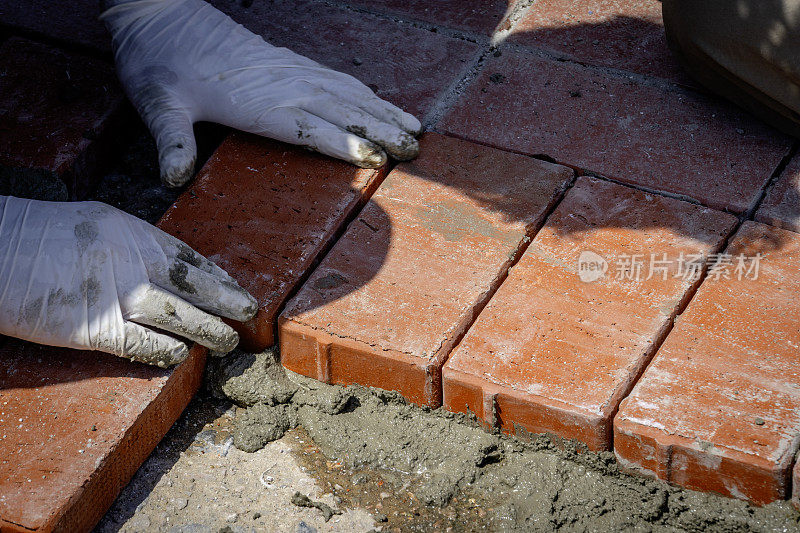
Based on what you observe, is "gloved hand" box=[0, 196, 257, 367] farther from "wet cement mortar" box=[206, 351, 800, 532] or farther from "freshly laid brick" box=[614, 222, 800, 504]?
"freshly laid brick" box=[614, 222, 800, 504]

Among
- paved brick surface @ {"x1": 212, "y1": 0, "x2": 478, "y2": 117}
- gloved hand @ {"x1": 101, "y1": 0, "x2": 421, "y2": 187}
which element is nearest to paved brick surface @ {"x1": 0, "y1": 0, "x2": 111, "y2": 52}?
gloved hand @ {"x1": 101, "y1": 0, "x2": 421, "y2": 187}

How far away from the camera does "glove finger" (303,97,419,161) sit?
294 centimetres

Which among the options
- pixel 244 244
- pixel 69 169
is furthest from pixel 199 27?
pixel 244 244

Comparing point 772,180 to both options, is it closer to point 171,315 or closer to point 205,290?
point 205,290

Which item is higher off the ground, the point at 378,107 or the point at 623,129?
the point at 378,107

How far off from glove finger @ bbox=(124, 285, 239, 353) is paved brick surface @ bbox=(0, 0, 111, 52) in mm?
1566

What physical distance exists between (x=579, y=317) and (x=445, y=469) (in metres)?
0.59

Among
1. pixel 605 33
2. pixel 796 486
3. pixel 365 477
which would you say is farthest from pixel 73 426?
pixel 605 33

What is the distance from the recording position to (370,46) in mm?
3477

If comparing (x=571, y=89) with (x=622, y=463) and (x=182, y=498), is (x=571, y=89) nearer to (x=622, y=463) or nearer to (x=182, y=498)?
(x=622, y=463)

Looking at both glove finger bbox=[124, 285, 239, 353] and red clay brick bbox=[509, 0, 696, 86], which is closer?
glove finger bbox=[124, 285, 239, 353]

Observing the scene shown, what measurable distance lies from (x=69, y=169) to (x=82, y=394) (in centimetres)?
99

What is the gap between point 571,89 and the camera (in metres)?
3.25

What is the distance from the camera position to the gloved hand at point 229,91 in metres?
2.94
